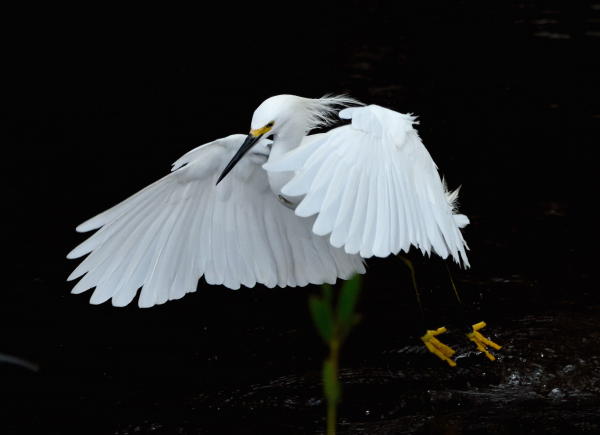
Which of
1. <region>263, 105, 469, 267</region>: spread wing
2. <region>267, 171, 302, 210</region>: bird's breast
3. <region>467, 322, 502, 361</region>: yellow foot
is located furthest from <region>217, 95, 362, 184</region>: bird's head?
<region>467, 322, 502, 361</region>: yellow foot

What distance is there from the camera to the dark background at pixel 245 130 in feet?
16.0

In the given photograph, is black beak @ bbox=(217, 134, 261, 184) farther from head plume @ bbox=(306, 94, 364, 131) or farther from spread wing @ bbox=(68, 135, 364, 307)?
head plume @ bbox=(306, 94, 364, 131)

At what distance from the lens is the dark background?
16.0 feet

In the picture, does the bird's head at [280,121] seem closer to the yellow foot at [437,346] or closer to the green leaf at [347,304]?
the yellow foot at [437,346]

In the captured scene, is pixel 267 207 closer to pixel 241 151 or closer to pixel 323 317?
pixel 241 151

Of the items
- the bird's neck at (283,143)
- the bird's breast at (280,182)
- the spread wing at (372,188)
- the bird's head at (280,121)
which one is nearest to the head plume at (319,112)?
the bird's head at (280,121)

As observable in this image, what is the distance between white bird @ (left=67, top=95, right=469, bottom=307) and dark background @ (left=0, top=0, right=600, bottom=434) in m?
0.62

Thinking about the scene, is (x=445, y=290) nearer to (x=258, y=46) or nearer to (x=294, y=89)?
(x=294, y=89)

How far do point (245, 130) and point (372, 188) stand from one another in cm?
447

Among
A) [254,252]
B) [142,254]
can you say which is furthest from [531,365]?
[142,254]

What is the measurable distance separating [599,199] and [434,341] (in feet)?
8.19

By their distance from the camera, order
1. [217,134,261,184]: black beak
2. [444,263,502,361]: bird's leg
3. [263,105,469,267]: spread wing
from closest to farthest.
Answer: [263,105,469,267]: spread wing → [217,134,261,184]: black beak → [444,263,502,361]: bird's leg

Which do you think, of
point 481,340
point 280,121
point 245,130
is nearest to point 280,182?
point 280,121

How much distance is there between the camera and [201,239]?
189 inches
